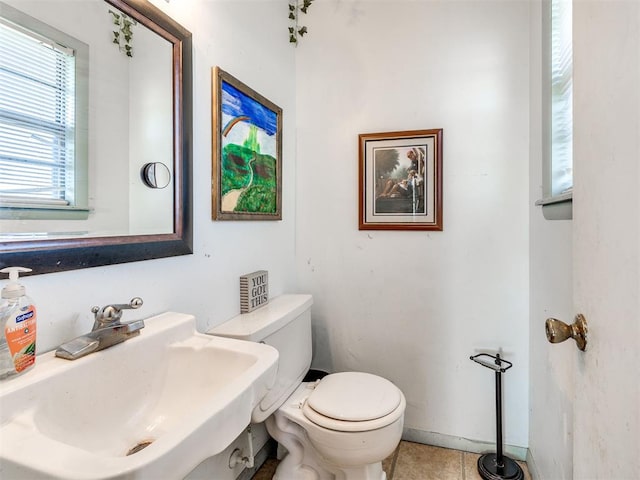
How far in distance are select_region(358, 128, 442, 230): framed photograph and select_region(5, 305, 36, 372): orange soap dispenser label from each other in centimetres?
141

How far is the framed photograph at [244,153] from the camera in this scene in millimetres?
1279

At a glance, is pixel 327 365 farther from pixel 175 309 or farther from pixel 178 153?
pixel 178 153

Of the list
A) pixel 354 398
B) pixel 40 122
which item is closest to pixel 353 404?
pixel 354 398

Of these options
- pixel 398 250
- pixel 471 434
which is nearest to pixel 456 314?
pixel 398 250

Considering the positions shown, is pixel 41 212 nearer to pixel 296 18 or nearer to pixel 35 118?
pixel 35 118

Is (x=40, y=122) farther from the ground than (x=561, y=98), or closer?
closer

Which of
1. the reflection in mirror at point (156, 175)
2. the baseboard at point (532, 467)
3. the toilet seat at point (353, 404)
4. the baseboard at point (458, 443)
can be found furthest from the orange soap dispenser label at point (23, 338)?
the baseboard at point (532, 467)

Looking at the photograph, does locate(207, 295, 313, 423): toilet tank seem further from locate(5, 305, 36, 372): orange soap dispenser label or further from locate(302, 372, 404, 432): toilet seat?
locate(5, 305, 36, 372): orange soap dispenser label

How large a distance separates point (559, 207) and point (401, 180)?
0.77 metres

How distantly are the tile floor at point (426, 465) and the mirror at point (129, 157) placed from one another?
1231 millimetres

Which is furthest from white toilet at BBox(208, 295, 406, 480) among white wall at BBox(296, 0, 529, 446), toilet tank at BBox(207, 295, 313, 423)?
white wall at BBox(296, 0, 529, 446)

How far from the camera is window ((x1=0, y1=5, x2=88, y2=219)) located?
700 millimetres

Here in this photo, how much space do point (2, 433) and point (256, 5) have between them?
5.55ft

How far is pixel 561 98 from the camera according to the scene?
1.20 meters
